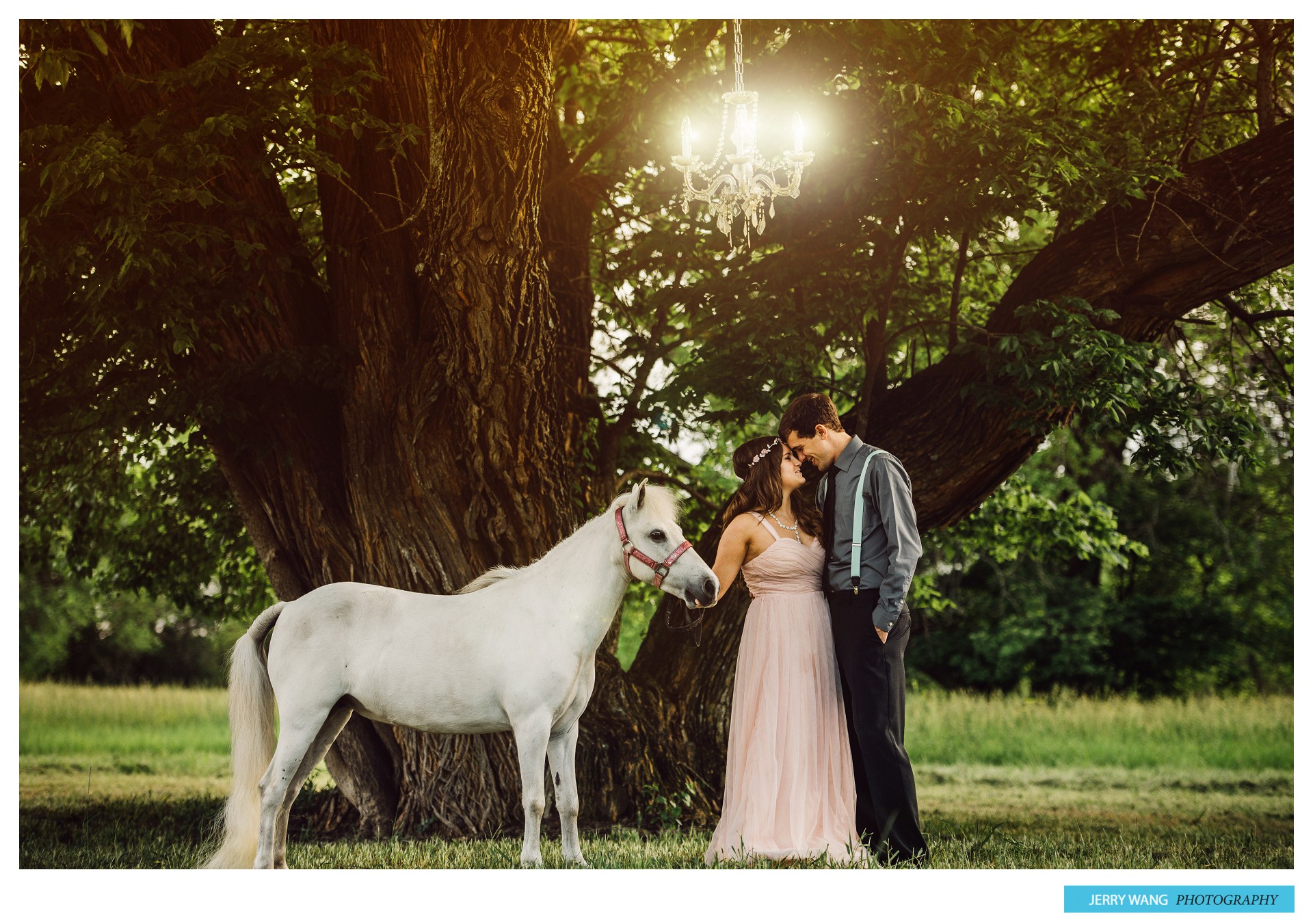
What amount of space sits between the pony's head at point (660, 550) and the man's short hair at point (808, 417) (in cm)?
74

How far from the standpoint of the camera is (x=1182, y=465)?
22.1 feet

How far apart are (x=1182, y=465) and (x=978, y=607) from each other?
16.0 meters

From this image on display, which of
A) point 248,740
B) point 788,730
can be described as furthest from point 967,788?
point 248,740

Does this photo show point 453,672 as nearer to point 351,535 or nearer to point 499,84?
point 351,535

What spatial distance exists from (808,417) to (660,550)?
3.40 feet

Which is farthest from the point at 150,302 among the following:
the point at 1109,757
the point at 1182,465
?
the point at 1109,757

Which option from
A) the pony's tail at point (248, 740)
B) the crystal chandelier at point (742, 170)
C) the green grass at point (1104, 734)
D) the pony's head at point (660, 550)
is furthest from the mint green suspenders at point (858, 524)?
the green grass at point (1104, 734)

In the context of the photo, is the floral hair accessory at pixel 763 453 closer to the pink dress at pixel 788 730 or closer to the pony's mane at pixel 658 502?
the pink dress at pixel 788 730

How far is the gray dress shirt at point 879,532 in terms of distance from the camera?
4625 millimetres

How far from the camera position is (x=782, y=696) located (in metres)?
4.95

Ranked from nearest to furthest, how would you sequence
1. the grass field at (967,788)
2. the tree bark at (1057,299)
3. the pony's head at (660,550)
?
the pony's head at (660,550) < the grass field at (967,788) < the tree bark at (1057,299)

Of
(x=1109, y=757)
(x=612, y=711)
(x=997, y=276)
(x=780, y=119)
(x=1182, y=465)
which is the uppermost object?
(x=780, y=119)

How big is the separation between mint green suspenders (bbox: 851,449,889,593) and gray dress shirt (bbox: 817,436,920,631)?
2 cm

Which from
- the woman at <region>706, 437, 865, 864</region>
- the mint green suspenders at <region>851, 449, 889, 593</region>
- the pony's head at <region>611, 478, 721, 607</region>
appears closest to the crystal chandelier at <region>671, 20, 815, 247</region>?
the woman at <region>706, 437, 865, 864</region>
